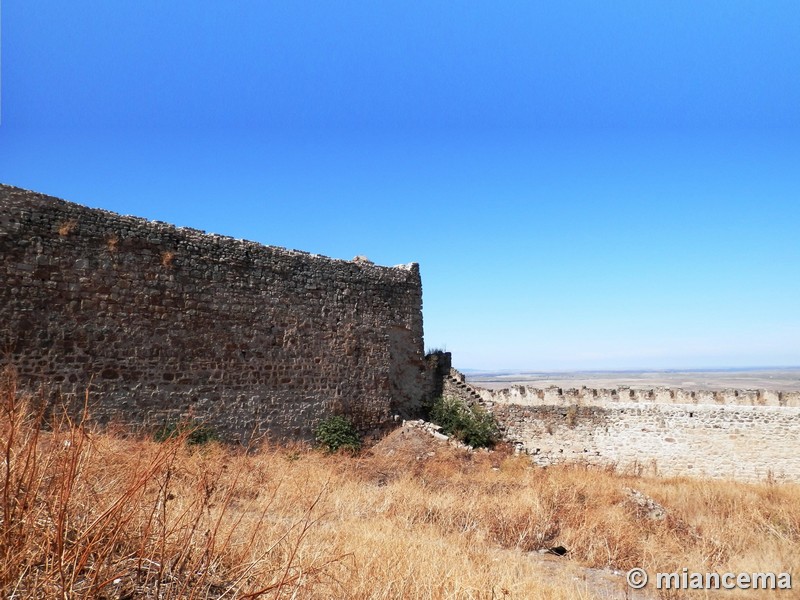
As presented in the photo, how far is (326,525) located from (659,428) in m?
12.0

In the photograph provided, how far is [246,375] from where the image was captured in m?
12.1

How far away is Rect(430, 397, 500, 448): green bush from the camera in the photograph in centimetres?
1536

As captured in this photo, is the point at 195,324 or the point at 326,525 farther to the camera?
the point at 195,324

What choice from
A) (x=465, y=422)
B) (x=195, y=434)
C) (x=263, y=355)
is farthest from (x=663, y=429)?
(x=195, y=434)

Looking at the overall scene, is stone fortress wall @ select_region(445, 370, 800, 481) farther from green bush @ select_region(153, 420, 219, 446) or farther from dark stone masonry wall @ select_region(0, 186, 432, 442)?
green bush @ select_region(153, 420, 219, 446)

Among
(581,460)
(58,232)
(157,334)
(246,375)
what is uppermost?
(58,232)

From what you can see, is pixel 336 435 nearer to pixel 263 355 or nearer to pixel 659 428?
pixel 263 355

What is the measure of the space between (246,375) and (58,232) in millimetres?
4646

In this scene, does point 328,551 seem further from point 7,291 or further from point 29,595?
point 7,291

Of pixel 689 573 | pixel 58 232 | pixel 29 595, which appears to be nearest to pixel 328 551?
pixel 29 595

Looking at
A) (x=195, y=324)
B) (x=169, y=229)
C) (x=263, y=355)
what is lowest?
(x=263, y=355)

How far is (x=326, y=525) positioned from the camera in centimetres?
582

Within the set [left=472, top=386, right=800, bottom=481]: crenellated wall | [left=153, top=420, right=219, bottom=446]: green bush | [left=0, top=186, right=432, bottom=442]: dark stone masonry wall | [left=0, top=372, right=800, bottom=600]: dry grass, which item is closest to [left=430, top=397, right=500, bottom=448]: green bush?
[left=472, top=386, right=800, bottom=481]: crenellated wall

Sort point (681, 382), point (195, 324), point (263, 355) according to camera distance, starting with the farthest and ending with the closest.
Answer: point (681, 382), point (263, 355), point (195, 324)
